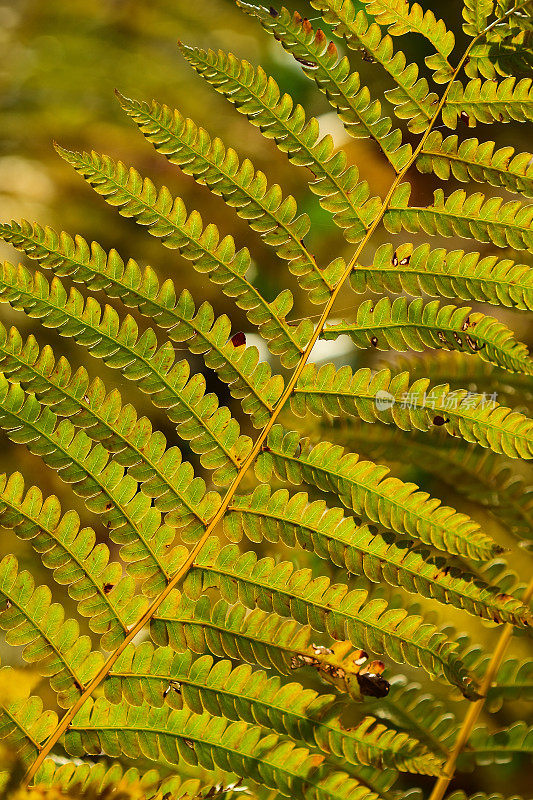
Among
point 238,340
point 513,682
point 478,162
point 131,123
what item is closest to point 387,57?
point 478,162

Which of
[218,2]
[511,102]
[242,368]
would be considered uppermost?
[218,2]

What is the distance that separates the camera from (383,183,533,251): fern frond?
2.71ft

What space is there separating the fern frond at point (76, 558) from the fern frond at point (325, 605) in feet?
0.25

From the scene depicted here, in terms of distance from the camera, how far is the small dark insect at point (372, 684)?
2.54ft

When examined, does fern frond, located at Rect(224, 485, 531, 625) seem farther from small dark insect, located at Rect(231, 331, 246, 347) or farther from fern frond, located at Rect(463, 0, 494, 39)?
fern frond, located at Rect(463, 0, 494, 39)

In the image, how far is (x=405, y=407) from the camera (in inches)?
32.5

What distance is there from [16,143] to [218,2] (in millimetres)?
899

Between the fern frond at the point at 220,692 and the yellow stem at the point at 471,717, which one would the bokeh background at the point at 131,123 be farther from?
the fern frond at the point at 220,692

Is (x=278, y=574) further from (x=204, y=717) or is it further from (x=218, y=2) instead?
(x=218, y=2)

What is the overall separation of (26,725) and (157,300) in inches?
19.1

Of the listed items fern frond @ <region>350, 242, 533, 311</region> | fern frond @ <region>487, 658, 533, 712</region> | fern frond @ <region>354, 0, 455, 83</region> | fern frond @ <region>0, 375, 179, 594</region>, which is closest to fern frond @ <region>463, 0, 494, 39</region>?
fern frond @ <region>354, 0, 455, 83</region>

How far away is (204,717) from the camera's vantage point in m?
0.74

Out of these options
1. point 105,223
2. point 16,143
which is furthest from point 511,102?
point 16,143

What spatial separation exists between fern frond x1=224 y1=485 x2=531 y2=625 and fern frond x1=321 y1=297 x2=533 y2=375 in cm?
22
